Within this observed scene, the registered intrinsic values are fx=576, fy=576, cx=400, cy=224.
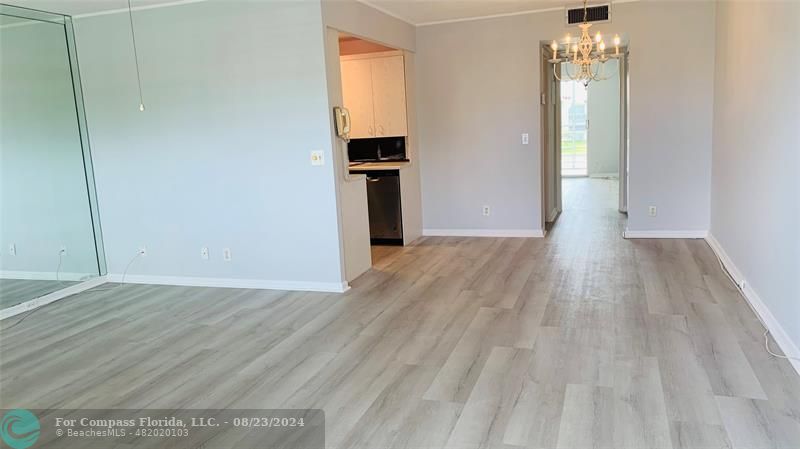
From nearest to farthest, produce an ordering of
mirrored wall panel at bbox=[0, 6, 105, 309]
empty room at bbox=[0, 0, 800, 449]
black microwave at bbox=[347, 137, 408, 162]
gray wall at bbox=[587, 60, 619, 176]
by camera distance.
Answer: empty room at bbox=[0, 0, 800, 449] < mirrored wall panel at bbox=[0, 6, 105, 309] < black microwave at bbox=[347, 137, 408, 162] < gray wall at bbox=[587, 60, 619, 176]

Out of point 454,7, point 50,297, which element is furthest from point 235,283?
point 454,7

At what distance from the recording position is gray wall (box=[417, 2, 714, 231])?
19.1 feet

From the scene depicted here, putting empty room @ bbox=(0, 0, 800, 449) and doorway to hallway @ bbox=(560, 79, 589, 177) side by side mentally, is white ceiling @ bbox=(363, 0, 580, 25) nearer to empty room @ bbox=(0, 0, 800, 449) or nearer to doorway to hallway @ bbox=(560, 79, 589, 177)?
empty room @ bbox=(0, 0, 800, 449)

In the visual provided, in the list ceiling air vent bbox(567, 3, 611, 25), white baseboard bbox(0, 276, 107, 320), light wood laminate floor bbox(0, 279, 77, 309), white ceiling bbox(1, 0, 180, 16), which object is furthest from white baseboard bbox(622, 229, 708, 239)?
light wood laminate floor bbox(0, 279, 77, 309)

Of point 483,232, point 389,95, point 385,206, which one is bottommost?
point 483,232

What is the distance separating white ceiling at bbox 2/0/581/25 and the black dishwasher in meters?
1.67

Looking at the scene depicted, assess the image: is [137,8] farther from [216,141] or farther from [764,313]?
[764,313]

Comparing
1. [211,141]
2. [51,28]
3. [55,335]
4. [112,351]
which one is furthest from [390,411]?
[51,28]

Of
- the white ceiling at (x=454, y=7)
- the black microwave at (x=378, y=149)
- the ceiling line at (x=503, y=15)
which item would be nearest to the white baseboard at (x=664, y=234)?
the ceiling line at (x=503, y=15)

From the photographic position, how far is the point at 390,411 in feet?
8.89

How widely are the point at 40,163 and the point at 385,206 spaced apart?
10.9ft

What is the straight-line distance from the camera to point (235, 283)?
5.12 m

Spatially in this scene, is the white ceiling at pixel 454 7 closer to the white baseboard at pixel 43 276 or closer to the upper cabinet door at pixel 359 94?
the upper cabinet door at pixel 359 94

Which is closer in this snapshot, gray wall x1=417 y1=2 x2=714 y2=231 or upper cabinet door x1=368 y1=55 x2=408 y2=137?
gray wall x1=417 y1=2 x2=714 y2=231
